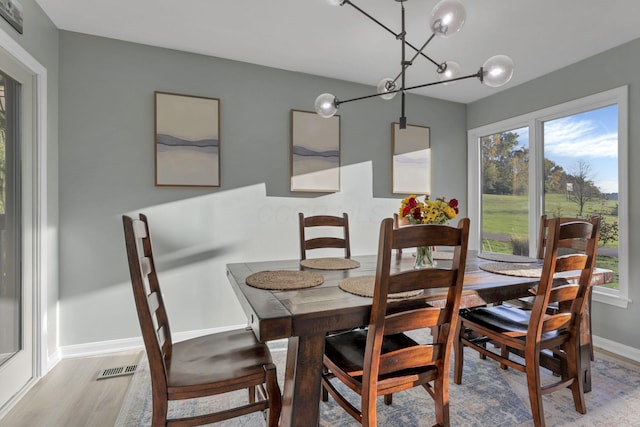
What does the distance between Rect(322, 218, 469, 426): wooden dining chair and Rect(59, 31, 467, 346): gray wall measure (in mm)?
1810

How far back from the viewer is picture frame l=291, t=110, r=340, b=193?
330 cm

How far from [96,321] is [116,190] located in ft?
3.46

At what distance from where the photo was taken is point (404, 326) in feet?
4.40

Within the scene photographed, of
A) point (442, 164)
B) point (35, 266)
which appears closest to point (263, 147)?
point (35, 266)

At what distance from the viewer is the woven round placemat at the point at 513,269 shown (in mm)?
1863

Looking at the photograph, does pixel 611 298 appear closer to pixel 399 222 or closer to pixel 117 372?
pixel 399 222

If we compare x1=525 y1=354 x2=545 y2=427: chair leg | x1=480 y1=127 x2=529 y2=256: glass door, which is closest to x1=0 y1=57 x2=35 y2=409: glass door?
x1=525 y1=354 x2=545 y2=427: chair leg

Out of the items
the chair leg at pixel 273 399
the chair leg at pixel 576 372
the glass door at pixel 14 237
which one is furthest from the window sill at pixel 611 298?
the glass door at pixel 14 237

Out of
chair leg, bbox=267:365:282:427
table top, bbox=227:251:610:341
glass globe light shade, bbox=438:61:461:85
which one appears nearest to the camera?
table top, bbox=227:251:610:341

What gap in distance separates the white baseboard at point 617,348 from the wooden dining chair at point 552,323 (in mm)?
1129

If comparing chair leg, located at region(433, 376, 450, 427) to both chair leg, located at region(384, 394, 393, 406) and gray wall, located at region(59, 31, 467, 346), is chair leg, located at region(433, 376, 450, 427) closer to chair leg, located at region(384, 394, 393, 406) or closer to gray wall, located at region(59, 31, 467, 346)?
chair leg, located at region(384, 394, 393, 406)

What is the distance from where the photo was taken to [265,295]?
1441mm

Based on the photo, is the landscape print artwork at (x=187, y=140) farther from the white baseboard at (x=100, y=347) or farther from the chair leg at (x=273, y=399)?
the chair leg at (x=273, y=399)

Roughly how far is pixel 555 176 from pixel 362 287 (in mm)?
2922
